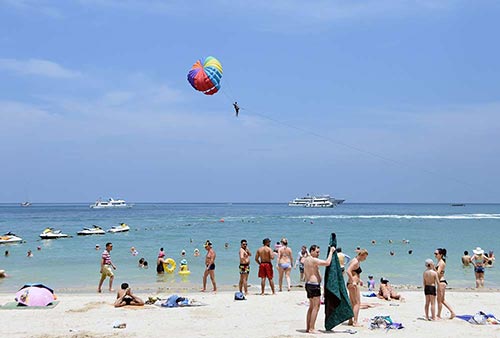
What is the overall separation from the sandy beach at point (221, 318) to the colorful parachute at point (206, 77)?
25.0 ft

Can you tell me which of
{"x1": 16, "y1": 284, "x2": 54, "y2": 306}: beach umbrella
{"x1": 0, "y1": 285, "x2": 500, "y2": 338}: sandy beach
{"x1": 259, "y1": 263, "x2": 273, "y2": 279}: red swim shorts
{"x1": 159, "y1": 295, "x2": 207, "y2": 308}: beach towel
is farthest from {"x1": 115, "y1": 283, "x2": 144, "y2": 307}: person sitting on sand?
{"x1": 259, "y1": 263, "x2": 273, "y2": 279}: red swim shorts

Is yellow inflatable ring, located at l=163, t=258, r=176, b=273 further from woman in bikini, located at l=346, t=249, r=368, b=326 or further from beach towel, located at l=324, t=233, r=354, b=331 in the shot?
beach towel, located at l=324, t=233, r=354, b=331

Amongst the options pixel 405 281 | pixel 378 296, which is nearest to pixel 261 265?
pixel 378 296

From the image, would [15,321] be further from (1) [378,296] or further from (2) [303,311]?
(1) [378,296]

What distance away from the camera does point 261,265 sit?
1316 centimetres

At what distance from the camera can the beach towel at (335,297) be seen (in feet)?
29.2

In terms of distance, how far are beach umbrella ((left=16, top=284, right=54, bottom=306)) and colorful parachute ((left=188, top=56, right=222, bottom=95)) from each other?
865cm

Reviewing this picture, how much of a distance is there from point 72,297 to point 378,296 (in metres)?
8.20

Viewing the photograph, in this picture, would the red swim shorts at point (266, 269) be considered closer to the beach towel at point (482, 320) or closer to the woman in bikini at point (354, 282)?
the woman in bikini at point (354, 282)

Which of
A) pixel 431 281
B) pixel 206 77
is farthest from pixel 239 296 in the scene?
pixel 206 77

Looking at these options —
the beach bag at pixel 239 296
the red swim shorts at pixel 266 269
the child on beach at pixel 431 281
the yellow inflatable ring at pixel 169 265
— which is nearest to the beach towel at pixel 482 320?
the child on beach at pixel 431 281

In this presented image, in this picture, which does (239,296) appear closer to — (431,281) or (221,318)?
(221,318)

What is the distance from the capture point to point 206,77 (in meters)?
17.5

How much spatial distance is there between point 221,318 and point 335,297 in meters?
2.68
